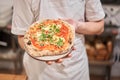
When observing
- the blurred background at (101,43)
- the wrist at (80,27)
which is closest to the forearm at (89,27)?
the wrist at (80,27)

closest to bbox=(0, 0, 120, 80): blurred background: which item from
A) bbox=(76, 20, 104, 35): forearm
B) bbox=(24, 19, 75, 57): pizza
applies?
bbox=(76, 20, 104, 35): forearm

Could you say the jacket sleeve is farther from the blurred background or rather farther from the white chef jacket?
the blurred background

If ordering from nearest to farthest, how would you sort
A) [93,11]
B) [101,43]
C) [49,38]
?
[49,38], [93,11], [101,43]

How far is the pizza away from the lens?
0.95m

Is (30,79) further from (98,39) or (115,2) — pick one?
(115,2)

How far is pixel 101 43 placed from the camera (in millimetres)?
2096

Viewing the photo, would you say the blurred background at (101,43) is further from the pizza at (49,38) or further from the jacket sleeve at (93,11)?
the pizza at (49,38)

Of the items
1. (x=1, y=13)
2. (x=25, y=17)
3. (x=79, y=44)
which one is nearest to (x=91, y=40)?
(x=1, y=13)

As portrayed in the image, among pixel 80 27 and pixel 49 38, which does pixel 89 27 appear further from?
pixel 49 38

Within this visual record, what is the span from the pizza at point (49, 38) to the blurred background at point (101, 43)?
1.01 meters

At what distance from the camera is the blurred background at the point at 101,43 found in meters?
2.03

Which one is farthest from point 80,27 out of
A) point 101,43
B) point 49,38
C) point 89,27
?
point 101,43

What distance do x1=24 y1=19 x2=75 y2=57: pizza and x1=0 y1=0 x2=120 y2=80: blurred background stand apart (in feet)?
3.33

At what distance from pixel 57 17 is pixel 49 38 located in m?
0.13
